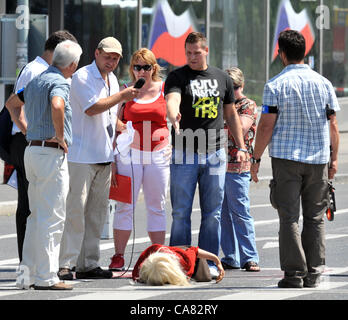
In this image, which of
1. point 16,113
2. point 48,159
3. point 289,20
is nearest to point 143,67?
point 16,113

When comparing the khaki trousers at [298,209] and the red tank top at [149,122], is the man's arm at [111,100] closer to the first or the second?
the red tank top at [149,122]

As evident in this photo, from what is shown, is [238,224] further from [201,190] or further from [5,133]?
[5,133]

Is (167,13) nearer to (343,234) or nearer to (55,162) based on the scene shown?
(343,234)

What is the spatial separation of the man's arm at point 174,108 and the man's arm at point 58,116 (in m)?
0.96

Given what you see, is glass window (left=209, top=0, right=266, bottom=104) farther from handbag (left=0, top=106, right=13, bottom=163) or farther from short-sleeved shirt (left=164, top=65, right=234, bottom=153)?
handbag (left=0, top=106, right=13, bottom=163)

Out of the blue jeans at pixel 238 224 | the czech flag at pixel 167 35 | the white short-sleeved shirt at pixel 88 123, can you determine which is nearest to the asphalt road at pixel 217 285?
the blue jeans at pixel 238 224

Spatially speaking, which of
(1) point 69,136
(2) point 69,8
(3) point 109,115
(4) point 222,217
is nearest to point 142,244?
(4) point 222,217

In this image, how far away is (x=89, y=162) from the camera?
9.24 metres

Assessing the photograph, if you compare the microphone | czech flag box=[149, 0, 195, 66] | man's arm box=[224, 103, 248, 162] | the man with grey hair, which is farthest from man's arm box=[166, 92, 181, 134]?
czech flag box=[149, 0, 195, 66]

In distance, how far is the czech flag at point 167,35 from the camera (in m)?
22.5

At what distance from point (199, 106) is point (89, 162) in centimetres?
101

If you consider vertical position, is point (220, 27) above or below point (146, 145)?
above

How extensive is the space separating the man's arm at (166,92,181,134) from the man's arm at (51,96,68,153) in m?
0.96
